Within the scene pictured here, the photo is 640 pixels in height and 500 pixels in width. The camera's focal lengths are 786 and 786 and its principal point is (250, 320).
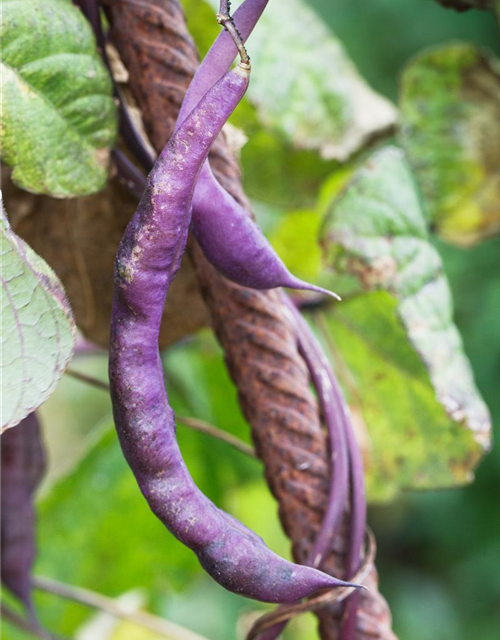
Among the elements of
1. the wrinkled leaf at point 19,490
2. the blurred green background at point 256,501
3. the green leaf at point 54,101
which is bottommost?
the blurred green background at point 256,501

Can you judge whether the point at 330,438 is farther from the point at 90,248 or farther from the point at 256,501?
the point at 256,501

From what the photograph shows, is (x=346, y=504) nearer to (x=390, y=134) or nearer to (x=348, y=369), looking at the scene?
(x=348, y=369)

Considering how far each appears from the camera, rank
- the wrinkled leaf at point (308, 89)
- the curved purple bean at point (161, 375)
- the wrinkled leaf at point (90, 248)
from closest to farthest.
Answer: the curved purple bean at point (161, 375) < the wrinkled leaf at point (90, 248) < the wrinkled leaf at point (308, 89)

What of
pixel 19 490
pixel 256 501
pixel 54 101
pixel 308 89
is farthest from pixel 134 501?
pixel 54 101

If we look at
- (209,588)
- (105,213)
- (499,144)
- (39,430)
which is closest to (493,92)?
(499,144)

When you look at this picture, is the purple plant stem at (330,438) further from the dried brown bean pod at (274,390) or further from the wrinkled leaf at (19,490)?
the wrinkled leaf at (19,490)

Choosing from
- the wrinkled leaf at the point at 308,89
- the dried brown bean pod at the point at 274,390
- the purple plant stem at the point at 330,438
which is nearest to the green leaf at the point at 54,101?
the dried brown bean pod at the point at 274,390

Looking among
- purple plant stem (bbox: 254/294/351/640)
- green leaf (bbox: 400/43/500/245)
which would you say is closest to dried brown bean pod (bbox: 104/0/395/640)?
purple plant stem (bbox: 254/294/351/640)
